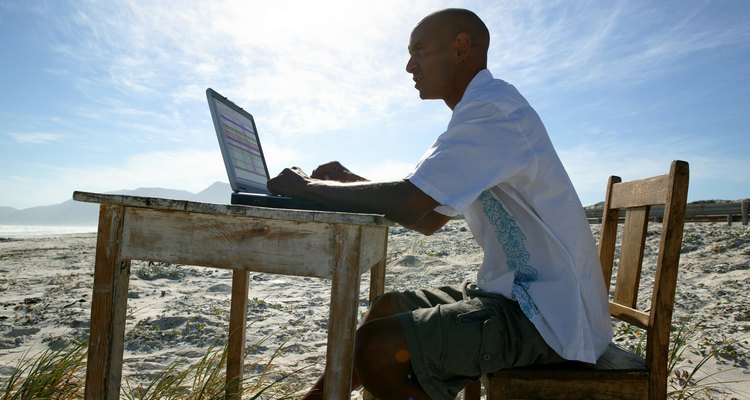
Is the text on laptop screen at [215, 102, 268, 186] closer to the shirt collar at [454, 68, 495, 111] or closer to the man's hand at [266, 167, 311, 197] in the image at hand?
the man's hand at [266, 167, 311, 197]

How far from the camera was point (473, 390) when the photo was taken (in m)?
2.04

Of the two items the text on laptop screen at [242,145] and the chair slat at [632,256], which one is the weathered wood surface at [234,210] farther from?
the chair slat at [632,256]

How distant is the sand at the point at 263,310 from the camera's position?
3.23 metres

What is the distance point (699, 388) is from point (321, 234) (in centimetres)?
246

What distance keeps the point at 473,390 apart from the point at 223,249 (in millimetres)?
1253

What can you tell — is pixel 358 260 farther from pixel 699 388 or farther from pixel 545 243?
pixel 699 388

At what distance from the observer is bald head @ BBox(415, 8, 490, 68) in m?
2.04

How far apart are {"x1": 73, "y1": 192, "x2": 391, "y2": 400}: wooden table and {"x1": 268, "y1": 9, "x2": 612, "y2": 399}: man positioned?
17cm

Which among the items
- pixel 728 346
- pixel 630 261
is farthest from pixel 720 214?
pixel 630 261

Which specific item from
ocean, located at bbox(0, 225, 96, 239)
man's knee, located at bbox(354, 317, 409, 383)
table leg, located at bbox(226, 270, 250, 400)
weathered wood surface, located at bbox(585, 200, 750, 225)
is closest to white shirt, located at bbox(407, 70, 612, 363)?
man's knee, located at bbox(354, 317, 409, 383)

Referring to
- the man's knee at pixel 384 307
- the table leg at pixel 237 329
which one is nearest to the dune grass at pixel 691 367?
the man's knee at pixel 384 307

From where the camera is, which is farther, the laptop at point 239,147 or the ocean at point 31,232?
the ocean at point 31,232

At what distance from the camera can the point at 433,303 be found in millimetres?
2104

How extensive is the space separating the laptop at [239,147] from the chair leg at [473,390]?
44.3 inches
